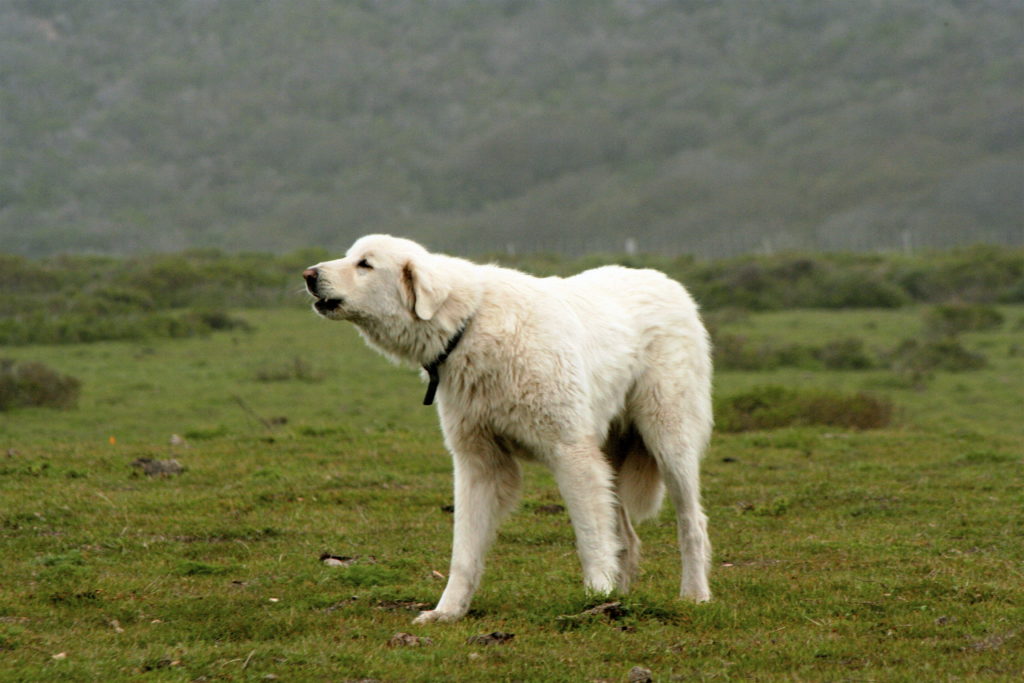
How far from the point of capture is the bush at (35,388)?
23.5 m

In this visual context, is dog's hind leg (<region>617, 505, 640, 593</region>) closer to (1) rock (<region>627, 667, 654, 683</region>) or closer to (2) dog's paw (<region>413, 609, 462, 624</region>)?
(2) dog's paw (<region>413, 609, 462, 624</region>)

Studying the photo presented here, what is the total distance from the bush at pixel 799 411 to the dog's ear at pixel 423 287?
14040 millimetres

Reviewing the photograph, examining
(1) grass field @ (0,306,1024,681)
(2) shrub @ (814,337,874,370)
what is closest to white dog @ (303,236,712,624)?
(1) grass field @ (0,306,1024,681)

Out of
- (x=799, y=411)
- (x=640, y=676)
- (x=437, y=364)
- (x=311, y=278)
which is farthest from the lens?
(x=799, y=411)

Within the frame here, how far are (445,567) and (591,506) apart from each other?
2.16m

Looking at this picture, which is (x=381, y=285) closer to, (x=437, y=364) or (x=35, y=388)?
(x=437, y=364)

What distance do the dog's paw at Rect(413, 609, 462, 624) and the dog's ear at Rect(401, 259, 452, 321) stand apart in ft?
6.00

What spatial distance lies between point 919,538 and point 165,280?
46.3 meters

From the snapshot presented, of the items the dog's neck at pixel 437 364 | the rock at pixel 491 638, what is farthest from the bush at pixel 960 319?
the rock at pixel 491 638

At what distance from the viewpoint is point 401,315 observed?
7.18 metres

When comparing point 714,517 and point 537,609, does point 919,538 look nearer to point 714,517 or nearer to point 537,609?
point 714,517

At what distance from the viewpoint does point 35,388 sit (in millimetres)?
24000

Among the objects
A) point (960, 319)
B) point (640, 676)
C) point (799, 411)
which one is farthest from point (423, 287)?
point (960, 319)

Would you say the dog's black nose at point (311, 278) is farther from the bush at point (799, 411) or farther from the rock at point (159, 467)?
the bush at point (799, 411)
